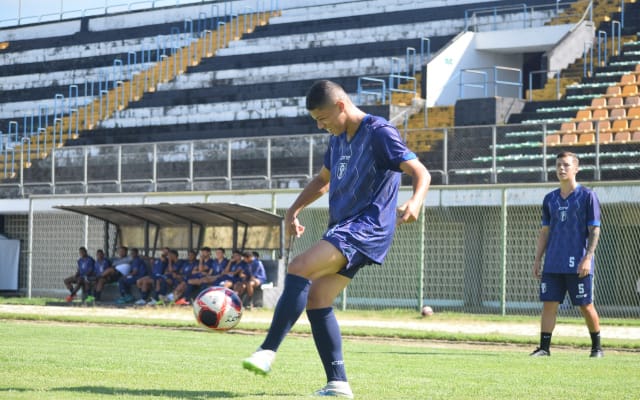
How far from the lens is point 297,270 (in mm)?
6863

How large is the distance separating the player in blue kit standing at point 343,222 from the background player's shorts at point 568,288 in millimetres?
4862

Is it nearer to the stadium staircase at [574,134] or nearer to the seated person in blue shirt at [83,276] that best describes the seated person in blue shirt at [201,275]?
the seated person in blue shirt at [83,276]

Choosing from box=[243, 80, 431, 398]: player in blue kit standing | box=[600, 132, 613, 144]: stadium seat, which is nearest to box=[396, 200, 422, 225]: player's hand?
box=[243, 80, 431, 398]: player in blue kit standing

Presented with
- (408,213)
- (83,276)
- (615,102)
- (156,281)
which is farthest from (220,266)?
(408,213)

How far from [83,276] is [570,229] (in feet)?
53.0

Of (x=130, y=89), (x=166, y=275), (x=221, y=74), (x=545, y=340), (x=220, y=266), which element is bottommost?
(x=166, y=275)

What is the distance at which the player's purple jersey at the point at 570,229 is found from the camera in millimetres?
11531

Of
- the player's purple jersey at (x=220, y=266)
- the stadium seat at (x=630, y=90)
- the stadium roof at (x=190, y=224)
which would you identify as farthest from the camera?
the stadium seat at (x=630, y=90)

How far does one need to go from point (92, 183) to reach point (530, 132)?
11.2 metres

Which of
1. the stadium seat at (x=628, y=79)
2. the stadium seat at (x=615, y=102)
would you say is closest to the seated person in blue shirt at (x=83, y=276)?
the stadium seat at (x=615, y=102)

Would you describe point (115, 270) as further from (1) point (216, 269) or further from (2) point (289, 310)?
(2) point (289, 310)

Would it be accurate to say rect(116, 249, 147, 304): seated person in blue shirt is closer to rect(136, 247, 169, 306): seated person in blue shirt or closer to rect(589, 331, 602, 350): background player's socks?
rect(136, 247, 169, 306): seated person in blue shirt

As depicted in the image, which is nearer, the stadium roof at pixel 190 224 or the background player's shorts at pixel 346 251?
the background player's shorts at pixel 346 251

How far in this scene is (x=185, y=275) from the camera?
23.8m
